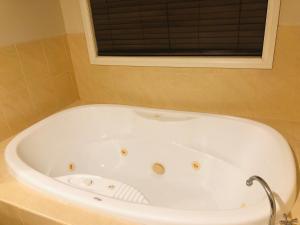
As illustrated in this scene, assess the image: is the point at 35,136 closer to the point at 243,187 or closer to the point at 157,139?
the point at 157,139

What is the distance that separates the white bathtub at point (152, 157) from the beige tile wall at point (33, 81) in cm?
17

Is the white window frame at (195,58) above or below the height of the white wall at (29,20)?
below

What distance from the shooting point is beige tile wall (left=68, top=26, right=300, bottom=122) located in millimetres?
1387

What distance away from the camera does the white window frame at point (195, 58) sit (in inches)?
51.4

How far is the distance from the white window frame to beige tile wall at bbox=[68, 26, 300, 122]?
0.04 metres

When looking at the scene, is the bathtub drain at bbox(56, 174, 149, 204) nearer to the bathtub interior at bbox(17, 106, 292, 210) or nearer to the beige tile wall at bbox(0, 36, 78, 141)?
the bathtub interior at bbox(17, 106, 292, 210)

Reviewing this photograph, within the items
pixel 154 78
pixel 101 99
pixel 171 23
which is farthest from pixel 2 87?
pixel 171 23

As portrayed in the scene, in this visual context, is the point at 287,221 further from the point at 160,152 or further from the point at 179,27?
the point at 179,27

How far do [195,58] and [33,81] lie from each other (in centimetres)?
113

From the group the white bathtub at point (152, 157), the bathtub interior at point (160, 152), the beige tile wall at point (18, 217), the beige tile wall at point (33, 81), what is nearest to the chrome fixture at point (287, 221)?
the white bathtub at point (152, 157)

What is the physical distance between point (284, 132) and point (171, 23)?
986mm

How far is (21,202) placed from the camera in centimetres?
99

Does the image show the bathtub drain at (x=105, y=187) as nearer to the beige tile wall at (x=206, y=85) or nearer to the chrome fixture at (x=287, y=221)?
the beige tile wall at (x=206, y=85)

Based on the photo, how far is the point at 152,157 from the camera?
1672mm
